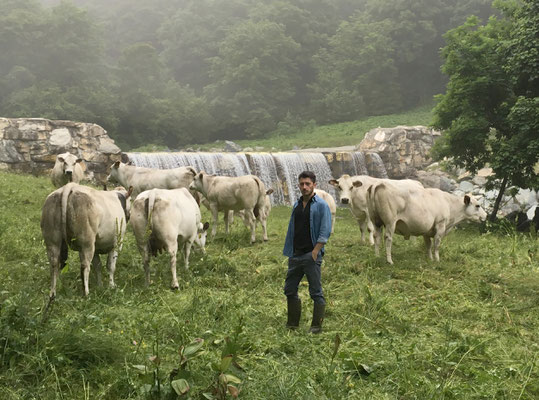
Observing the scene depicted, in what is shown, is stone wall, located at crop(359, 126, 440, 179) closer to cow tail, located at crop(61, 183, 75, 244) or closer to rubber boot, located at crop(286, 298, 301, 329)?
rubber boot, located at crop(286, 298, 301, 329)

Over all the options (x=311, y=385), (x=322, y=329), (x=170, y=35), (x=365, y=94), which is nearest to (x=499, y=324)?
(x=322, y=329)

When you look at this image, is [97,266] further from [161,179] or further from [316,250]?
[161,179]

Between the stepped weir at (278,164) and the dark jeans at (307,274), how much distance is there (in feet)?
61.5

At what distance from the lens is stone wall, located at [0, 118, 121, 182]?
21219mm

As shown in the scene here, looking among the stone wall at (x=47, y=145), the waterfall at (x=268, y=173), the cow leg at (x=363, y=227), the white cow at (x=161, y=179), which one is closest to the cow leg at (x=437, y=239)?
the cow leg at (x=363, y=227)

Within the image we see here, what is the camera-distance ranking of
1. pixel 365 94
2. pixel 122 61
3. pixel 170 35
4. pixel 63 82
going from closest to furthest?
pixel 63 82 < pixel 122 61 < pixel 365 94 < pixel 170 35

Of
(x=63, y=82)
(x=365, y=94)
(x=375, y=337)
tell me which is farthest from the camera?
(x=365, y=94)

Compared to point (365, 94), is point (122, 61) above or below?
above

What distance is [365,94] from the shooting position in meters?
55.1

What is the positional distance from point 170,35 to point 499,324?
214 ft

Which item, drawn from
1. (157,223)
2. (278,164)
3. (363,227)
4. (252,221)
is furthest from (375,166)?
(157,223)

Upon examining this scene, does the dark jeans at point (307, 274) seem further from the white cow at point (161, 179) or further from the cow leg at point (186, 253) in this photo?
the white cow at point (161, 179)

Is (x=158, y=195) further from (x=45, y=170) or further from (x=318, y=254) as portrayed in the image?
(x=45, y=170)

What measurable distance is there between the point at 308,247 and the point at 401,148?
25.8 meters
